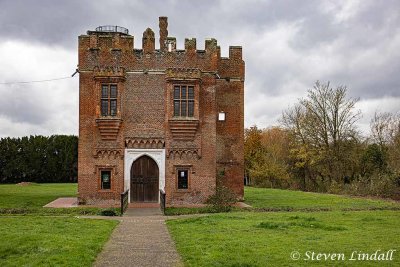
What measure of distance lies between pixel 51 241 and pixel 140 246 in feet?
8.21

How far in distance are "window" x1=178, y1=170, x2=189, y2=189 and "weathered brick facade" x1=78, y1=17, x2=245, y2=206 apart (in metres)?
0.14

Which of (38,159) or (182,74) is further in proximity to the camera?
(38,159)

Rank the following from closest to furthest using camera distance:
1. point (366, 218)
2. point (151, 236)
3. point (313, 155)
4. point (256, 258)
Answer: point (256, 258) < point (151, 236) < point (366, 218) < point (313, 155)

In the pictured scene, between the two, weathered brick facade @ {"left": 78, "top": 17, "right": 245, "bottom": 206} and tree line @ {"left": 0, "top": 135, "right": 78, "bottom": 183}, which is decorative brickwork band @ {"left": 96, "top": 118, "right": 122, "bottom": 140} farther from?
tree line @ {"left": 0, "top": 135, "right": 78, "bottom": 183}

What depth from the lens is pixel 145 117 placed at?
92.9 ft

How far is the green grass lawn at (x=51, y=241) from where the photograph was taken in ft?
35.7

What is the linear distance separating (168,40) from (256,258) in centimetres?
2012

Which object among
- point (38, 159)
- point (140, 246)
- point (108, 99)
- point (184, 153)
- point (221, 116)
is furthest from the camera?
point (38, 159)

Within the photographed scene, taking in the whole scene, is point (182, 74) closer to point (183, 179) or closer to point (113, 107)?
point (113, 107)

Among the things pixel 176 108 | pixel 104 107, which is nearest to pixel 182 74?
pixel 176 108

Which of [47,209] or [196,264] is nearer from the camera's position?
[196,264]

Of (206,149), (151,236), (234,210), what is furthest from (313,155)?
(151,236)

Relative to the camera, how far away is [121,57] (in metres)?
28.3

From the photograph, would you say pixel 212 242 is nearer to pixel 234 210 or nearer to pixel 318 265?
pixel 318 265
